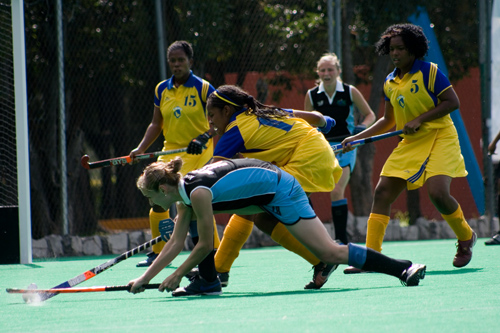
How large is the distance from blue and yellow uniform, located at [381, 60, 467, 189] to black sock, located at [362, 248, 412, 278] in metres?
1.27

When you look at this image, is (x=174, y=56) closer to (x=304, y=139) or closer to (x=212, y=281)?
(x=304, y=139)

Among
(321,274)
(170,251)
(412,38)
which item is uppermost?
(412,38)

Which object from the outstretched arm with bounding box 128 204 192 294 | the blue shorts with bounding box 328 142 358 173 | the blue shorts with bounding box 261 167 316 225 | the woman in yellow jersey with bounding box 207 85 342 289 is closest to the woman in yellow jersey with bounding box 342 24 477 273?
the woman in yellow jersey with bounding box 207 85 342 289

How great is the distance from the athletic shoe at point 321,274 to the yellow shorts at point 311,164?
1.51 feet

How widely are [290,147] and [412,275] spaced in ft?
3.56

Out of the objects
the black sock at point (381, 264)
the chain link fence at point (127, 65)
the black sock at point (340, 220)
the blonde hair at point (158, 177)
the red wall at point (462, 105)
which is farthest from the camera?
the red wall at point (462, 105)

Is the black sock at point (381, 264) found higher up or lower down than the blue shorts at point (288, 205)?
lower down

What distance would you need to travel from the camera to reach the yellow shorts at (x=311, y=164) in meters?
4.80

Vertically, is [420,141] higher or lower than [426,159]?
higher

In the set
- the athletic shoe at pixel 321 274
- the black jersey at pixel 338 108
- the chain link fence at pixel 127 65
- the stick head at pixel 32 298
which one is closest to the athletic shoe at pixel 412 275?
the athletic shoe at pixel 321 274

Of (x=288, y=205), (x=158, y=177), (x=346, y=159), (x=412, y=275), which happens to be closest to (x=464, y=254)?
(x=412, y=275)

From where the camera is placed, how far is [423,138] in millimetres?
5590

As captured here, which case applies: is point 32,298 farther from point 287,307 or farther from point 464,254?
point 464,254

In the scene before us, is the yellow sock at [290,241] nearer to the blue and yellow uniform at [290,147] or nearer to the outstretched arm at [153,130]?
the blue and yellow uniform at [290,147]
